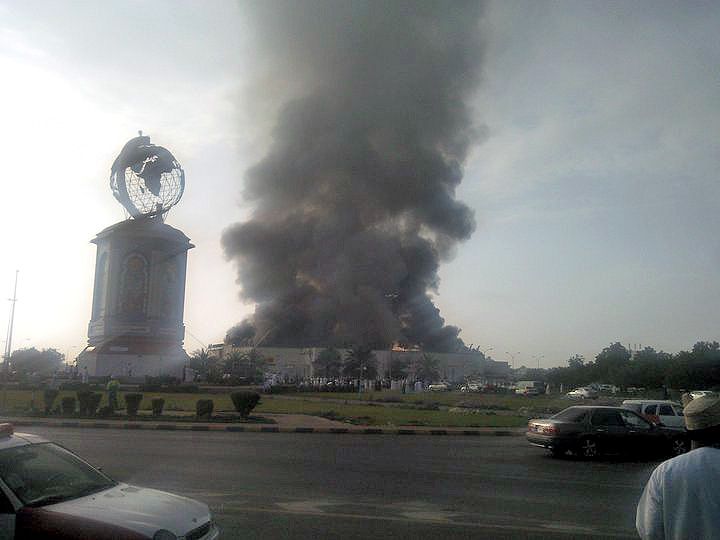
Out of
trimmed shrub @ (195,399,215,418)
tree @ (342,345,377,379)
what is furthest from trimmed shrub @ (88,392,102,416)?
tree @ (342,345,377,379)

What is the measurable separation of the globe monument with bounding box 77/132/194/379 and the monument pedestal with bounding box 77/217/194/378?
0.32 ft

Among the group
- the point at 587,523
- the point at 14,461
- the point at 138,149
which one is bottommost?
the point at 587,523

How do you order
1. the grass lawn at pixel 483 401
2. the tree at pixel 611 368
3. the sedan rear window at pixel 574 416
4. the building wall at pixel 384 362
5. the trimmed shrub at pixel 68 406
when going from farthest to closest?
1. the building wall at pixel 384 362
2. the tree at pixel 611 368
3. the grass lawn at pixel 483 401
4. the trimmed shrub at pixel 68 406
5. the sedan rear window at pixel 574 416

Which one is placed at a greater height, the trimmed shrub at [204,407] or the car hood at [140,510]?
the trimmed shrub at [204,407]

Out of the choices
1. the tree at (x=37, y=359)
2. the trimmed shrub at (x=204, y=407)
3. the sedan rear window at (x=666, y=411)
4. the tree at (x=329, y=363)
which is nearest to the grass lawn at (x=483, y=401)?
the sedan rear window at (x=666, y=411)

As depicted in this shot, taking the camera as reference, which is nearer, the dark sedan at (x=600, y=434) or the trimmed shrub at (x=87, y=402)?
the dark sedan at (x=600, y=434)

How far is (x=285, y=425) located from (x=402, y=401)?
1677 cm

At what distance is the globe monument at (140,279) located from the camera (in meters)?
65.3

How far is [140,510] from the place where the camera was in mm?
4520

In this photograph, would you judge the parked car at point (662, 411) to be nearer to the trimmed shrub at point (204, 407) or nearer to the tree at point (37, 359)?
the trimmed shrub at point (204, 407)

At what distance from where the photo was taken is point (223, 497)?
889 cm

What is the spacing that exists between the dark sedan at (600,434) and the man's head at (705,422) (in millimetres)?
12621

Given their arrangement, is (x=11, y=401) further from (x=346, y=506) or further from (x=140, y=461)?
(x=346, y=506)

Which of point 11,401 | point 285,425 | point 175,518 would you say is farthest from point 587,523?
point 11,401
